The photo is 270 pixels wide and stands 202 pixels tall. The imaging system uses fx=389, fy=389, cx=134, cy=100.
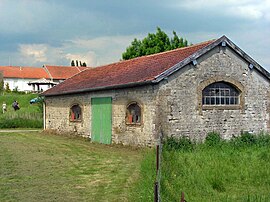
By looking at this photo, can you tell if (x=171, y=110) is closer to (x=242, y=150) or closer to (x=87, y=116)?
(x=242, y=150)

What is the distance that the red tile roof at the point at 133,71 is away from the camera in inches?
661

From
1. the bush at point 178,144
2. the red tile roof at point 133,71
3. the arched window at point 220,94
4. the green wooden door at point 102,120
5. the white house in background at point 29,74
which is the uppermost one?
the white house in background at point 29,74

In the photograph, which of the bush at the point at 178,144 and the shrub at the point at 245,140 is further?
the shrub at the point at 245,140

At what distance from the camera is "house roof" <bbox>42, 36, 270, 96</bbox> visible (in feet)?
52.2

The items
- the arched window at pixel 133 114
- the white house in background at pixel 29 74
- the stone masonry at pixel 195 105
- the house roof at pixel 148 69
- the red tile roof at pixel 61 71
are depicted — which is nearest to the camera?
the stone masonry at pixel 195 105

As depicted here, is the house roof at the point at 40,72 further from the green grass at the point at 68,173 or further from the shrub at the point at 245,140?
the shrub at the point at 245,140

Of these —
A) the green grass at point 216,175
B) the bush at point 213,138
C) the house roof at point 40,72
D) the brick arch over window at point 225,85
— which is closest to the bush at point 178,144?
the green grass at point 216,175

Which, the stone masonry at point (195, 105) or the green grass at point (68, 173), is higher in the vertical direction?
the stone masonry at point (195, 105)

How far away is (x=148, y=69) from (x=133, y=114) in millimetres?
2201

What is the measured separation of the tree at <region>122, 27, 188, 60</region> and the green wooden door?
78.8 ft

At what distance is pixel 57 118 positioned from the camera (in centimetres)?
2525

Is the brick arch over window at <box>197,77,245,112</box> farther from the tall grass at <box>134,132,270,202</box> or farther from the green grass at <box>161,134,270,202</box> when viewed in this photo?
the green grass at <box>161,134,270,202</box>

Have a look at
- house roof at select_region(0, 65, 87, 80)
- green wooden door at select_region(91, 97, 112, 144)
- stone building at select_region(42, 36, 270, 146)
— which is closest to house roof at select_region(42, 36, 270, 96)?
stone building at select_region(42, 36, 270, 146)

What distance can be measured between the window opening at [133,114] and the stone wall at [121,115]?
0.22m
